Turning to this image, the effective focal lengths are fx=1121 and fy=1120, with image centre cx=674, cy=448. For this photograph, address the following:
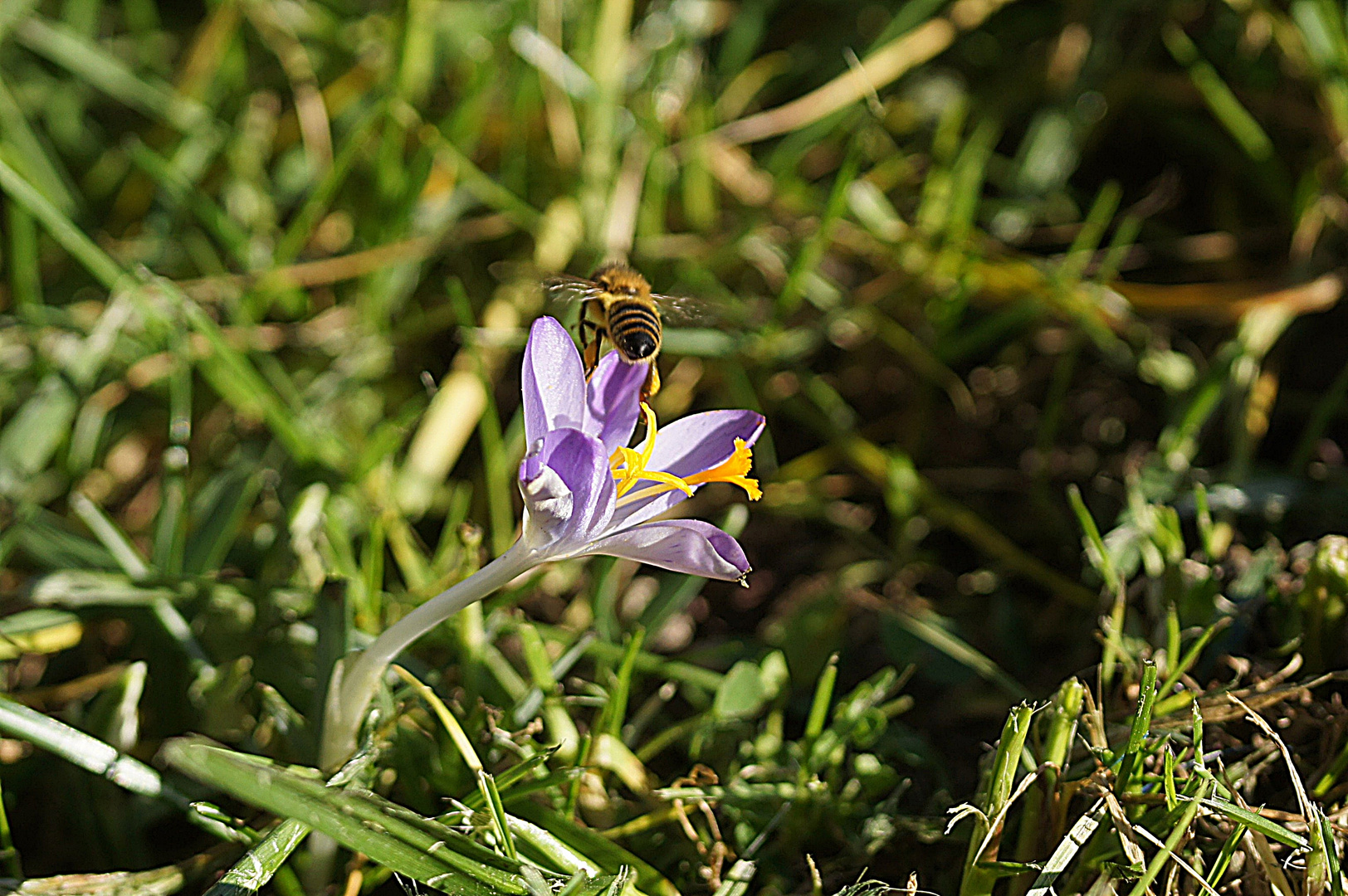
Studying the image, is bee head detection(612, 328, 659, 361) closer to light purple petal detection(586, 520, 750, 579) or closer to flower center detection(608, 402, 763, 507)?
flower center detection(608, 402, 763, 507)

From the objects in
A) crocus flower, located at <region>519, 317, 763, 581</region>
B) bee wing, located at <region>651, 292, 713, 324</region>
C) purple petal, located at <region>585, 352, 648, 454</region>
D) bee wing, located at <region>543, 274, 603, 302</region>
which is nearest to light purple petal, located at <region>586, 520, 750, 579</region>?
crocus flower, located at <region>519, 317, 763, 581</region>

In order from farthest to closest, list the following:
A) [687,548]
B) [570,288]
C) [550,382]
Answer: [570,288] → [550,382] → [687,548]

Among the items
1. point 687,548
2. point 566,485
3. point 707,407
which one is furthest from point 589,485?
point 707,407

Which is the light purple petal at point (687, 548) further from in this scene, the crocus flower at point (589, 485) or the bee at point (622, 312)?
the bee at point (622, 312)

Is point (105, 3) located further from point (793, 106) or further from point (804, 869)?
point (804, 869)

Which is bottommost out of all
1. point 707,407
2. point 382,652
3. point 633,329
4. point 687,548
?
point 707,407

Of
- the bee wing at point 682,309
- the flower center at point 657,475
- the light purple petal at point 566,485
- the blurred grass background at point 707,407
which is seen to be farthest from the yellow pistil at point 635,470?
the bee wing at point 682,309

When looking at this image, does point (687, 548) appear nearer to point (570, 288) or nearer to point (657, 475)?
point (657, 475)
